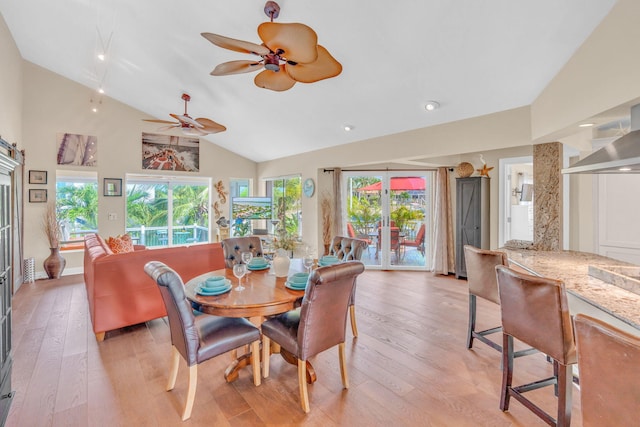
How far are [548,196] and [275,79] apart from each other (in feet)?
10.2

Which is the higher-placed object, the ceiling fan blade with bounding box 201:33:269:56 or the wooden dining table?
the ceiling fan blade with bounding box 201:33:269:56

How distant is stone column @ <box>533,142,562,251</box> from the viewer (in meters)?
3.21

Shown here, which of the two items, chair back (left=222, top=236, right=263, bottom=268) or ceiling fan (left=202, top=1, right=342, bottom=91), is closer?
ceiling fan (left=202, top=1, right=342, bottom=91)

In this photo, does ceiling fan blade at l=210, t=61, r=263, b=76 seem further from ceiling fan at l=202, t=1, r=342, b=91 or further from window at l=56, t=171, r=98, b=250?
window at l=56, t=171, r=98, b=250

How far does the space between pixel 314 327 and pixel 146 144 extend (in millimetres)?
6270

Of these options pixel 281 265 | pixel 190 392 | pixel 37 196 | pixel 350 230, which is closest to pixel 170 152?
pixel 37 196

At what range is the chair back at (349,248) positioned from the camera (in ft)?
11.0

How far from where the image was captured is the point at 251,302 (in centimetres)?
200

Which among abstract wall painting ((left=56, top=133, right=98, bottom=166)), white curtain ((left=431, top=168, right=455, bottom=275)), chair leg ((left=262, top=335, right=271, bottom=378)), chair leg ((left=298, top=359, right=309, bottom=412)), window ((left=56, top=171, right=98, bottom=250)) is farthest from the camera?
window ((left=56, top=171, right=98, bottom=250))

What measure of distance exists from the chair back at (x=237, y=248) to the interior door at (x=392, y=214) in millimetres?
2787

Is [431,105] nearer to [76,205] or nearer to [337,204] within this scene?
[337,204]

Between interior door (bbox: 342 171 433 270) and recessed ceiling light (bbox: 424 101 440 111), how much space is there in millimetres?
2251

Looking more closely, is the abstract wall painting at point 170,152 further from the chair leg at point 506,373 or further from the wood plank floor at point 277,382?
the chair leg at point 506,373

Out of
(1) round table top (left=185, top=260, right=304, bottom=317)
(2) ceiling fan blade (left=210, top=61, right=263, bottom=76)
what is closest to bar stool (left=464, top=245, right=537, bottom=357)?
(1) round table top (left=185, top=260, right=304, bottom=317)
